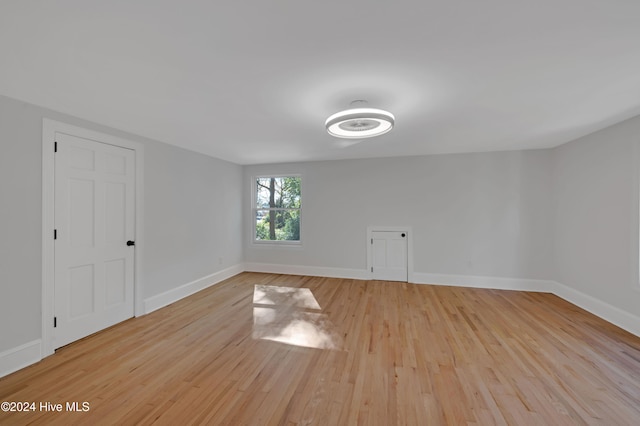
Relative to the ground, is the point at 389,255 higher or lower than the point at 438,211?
lower

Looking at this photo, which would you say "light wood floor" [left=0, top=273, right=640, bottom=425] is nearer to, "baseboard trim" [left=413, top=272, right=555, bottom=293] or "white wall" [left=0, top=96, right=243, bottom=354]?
"white wall" [left=0, top=96, right=243, bottom=354]

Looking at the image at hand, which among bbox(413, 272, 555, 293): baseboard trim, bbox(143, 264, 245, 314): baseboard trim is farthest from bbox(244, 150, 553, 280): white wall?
bbox(143, 264, 245, 314): baseboard trim

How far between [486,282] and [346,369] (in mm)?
3565

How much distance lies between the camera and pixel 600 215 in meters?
3.27

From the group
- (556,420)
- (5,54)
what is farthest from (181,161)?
(556,420)

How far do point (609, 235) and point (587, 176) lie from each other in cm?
88

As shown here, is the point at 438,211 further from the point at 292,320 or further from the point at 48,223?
the point at 48,223

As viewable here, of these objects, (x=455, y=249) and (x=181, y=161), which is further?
(x=455, y=249)

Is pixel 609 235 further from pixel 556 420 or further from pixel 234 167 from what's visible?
pixel 234 167

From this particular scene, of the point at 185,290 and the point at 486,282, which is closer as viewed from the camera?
the point at 185,290

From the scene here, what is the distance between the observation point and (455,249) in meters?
4.60

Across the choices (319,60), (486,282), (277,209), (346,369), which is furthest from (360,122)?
(486,282)

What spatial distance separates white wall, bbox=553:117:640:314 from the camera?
2857mm

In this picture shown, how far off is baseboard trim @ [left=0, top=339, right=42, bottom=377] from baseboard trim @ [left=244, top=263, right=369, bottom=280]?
3.49 m
